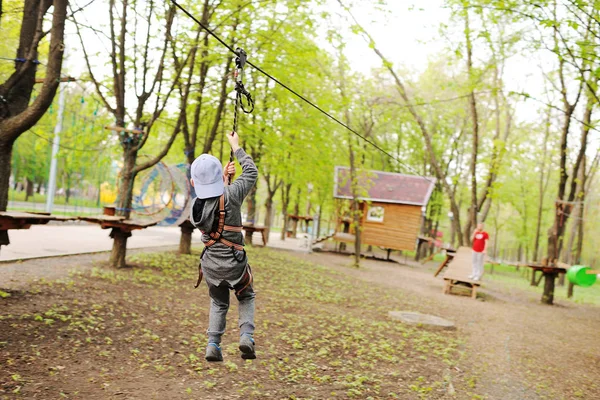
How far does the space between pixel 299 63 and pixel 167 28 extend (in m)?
6.25

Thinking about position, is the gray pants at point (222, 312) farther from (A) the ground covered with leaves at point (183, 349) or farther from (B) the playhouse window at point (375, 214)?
(B) the playhouse window at point (375, 214)

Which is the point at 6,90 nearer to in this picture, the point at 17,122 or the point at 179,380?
the point at 17,122

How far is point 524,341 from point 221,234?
324 inches

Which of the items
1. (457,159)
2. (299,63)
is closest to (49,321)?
(299,63)

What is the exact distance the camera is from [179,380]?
5531mm

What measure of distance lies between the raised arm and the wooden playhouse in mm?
27451

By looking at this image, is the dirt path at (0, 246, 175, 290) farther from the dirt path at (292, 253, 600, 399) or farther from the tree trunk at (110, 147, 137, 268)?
the dirt path at (292, 253, 600, 399)

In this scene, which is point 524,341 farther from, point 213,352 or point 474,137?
point 474,137

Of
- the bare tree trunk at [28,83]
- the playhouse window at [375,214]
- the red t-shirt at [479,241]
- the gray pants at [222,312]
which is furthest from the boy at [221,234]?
the playhouse window at [375,214]

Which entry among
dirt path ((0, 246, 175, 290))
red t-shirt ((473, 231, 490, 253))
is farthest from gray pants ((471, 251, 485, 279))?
dirt path ((0, 246, 175, 290))

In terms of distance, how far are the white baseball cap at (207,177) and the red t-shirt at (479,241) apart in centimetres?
1415

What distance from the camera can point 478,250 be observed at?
17.0m

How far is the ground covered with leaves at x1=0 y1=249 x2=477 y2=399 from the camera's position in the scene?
521cm

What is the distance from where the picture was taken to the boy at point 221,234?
434 cm
